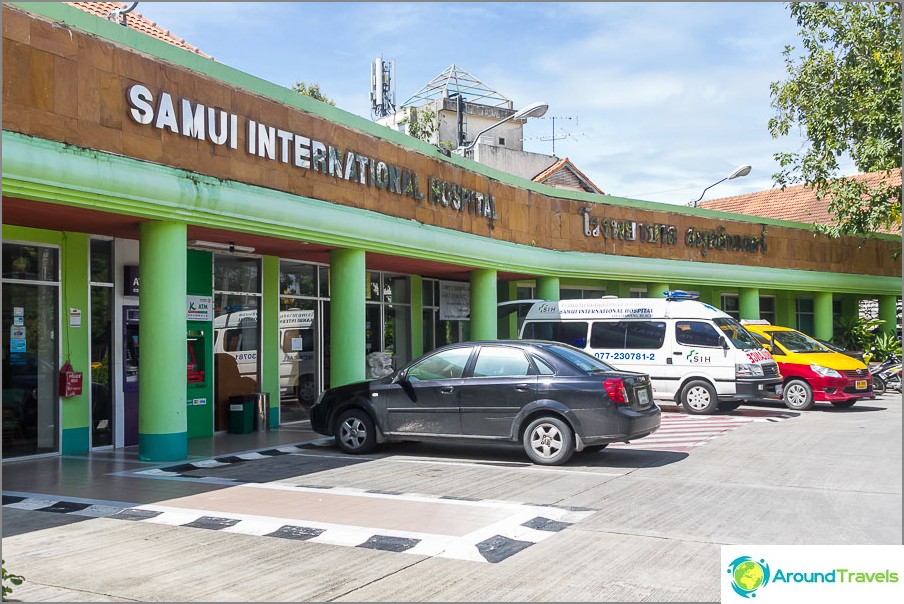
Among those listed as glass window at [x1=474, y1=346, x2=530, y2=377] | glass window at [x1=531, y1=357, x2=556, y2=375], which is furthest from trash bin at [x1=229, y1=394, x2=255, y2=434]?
glass window at [x1=531, y1=357, x2=556, y2=375]

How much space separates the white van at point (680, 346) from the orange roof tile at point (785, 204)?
1777cm

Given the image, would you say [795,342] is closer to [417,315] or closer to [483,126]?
[417,315]

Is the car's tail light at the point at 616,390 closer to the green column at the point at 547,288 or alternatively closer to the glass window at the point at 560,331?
the glass window at the point at 560,331

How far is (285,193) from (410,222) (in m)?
3.53

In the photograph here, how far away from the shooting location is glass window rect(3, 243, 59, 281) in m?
11.5

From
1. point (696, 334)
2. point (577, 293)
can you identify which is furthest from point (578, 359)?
point (577, 293)

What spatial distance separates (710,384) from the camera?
55.5ft

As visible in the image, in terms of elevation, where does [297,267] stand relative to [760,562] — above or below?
above

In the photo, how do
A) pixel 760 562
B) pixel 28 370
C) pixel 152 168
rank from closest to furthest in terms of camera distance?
1. pixel 760 562
2. pixel 152 168
3. pixel 28 370

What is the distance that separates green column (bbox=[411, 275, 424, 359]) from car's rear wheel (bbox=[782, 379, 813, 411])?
8.29 metres

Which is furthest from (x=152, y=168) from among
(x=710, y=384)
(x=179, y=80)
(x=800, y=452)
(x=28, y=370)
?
(x=710, y=384)

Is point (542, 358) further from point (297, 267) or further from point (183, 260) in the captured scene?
point (297, 267)

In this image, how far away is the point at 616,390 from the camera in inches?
415

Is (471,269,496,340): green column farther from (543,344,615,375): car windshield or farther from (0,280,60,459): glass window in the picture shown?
(0,280,60,459): glass window
